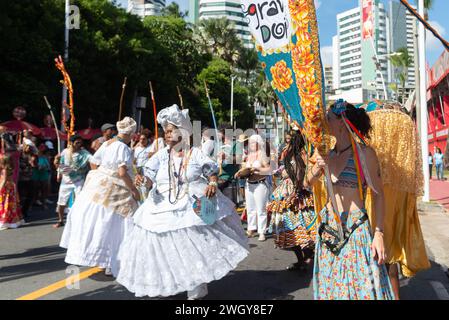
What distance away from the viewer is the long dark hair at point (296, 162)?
4.84m

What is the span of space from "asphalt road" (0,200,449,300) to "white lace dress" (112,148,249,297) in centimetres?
46

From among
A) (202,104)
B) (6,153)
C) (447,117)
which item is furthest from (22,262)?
(447,117)

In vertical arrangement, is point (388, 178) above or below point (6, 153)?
below

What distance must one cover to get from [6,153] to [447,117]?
33464 mm

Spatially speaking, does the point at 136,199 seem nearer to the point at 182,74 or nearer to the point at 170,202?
the point at 170,202

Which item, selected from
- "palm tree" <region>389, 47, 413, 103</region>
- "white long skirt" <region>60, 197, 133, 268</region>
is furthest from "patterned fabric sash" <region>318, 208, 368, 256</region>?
"palm tree" <region>389, 47, 413, 103</region>

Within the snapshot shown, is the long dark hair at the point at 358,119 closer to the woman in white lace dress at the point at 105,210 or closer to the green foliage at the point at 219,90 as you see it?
the woman in white lace dress at the point at 105,210

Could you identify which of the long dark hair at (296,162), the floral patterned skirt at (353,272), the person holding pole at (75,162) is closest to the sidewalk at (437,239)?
the long dark hair at (296,162)

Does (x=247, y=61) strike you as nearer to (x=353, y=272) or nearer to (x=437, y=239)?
(x=437, y=239)

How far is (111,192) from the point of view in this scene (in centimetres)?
491

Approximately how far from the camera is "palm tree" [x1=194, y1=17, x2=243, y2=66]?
45219 millimetres

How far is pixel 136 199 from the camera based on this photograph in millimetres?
5000

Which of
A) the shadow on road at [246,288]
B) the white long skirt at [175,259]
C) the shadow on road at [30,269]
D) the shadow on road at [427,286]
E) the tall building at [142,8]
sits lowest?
the shadow on road at [427,286]
